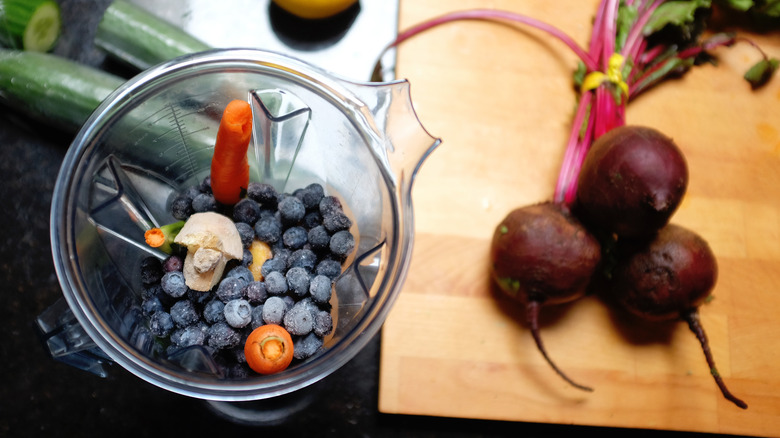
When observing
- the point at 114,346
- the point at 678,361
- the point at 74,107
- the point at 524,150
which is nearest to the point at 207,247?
the point at 114,346

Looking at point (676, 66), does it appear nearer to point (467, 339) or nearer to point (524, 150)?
point (524, 150)

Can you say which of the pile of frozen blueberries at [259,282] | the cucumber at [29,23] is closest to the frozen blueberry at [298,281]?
the pile of frozen blueberries at [259,282]

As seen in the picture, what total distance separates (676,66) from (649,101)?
68 millimetres

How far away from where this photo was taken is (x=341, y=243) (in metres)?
0.69

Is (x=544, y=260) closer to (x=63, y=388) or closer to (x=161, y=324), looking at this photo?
(x=161, y=324)

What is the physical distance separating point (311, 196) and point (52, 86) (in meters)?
0.48

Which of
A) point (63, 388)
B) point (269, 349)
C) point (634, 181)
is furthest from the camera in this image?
point (63, 388)

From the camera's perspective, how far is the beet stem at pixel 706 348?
2.78 feet

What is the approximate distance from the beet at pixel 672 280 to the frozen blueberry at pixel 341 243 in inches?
18.0

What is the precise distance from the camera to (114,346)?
0.59m


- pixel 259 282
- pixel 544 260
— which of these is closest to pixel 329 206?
pixel 259 282

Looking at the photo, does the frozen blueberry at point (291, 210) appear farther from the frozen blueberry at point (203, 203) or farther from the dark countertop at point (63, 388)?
the dark countertop at point (63, 388)

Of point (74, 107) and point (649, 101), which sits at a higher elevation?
point (649, 101)

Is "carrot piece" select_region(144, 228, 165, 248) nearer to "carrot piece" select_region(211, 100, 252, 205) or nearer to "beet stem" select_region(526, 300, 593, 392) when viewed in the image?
"carrot piece" select_region(211, 100, 252, 205)
